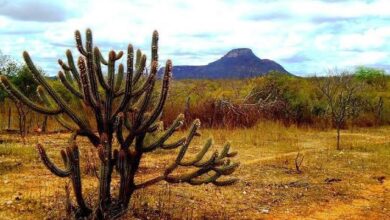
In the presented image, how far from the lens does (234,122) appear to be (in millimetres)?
17844

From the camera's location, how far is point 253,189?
886 cm

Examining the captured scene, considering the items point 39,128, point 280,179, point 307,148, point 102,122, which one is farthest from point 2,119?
point 102,122

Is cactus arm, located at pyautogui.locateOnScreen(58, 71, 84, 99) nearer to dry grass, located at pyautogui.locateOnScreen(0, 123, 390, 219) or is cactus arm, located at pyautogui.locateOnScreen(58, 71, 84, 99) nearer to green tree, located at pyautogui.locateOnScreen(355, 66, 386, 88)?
dry grass, located at pyautogui.locateOnScreen(0, 123, 390, 219)

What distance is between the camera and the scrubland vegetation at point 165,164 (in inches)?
254

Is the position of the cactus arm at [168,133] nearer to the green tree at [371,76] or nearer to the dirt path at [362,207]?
the dirt path at [362,207]

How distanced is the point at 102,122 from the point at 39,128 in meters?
9.59

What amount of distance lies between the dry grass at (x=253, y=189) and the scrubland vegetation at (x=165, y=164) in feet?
0.06

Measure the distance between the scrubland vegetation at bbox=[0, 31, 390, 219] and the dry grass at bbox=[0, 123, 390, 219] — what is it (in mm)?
20

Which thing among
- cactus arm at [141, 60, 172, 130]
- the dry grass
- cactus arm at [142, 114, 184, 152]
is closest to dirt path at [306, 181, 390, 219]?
the dry grass

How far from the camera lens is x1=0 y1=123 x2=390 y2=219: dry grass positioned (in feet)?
24.0

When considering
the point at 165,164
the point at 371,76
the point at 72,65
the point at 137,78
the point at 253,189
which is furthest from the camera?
the point at 371,76

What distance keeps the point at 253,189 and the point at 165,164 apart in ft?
7.71

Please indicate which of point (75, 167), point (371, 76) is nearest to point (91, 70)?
point (75, 167)

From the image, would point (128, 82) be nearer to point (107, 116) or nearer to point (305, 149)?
point (107, 116)
